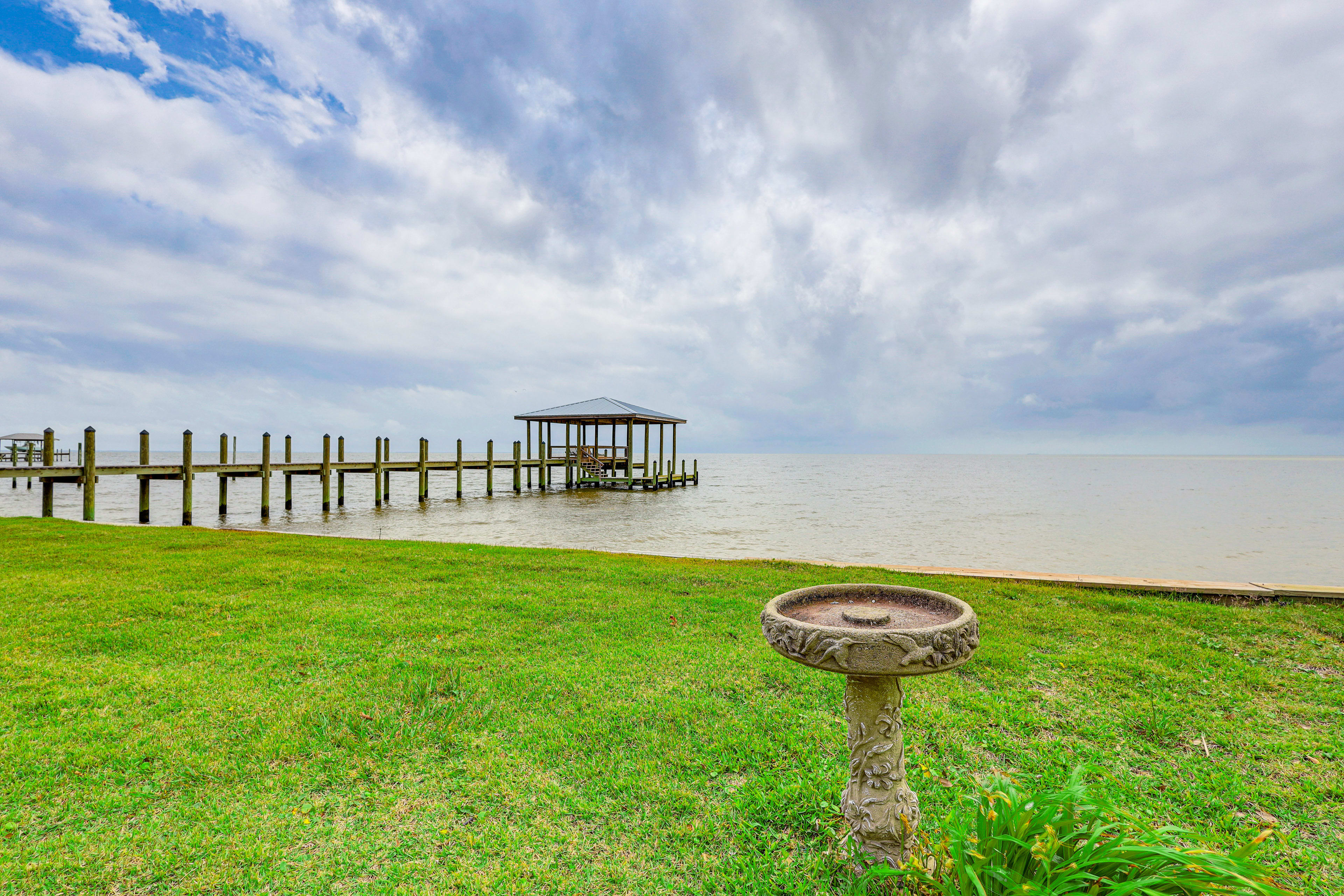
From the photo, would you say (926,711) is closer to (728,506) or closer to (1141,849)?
(1141,849)

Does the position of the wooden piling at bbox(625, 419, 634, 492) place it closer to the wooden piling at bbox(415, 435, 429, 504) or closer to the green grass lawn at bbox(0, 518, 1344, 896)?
the wooden piling at bbox(415, 435, 429, 504)

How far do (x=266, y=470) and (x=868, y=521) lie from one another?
71.0ft

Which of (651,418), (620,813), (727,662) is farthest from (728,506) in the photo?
(620,813)

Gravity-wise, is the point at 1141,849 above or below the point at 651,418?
below

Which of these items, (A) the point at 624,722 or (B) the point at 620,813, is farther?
(A) the point at 624,722

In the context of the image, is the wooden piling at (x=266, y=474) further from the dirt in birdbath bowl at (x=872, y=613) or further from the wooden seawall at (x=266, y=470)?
the dirt in birdbath bowl at (x=872, y=613)

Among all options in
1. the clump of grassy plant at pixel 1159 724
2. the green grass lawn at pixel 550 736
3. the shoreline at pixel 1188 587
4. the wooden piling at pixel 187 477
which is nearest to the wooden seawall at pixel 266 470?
the wooden piling at pixel 187 477

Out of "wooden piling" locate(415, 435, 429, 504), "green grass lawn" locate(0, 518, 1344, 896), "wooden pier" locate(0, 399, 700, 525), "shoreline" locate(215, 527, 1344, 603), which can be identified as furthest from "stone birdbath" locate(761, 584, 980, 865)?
"wooden piling" locate(415, 435, 429, 504)

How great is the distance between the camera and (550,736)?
12.1 ft

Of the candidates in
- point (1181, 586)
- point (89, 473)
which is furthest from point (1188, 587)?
point (89, 473)

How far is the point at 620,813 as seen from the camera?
9.68 feet

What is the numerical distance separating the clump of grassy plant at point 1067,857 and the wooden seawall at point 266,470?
20.4m

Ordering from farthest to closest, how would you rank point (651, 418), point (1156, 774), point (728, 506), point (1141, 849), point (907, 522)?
point (651, 418), point (728, 506), point (907, 522), point (1156, 774), point (1141, 849)

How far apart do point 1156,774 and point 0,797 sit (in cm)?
602
